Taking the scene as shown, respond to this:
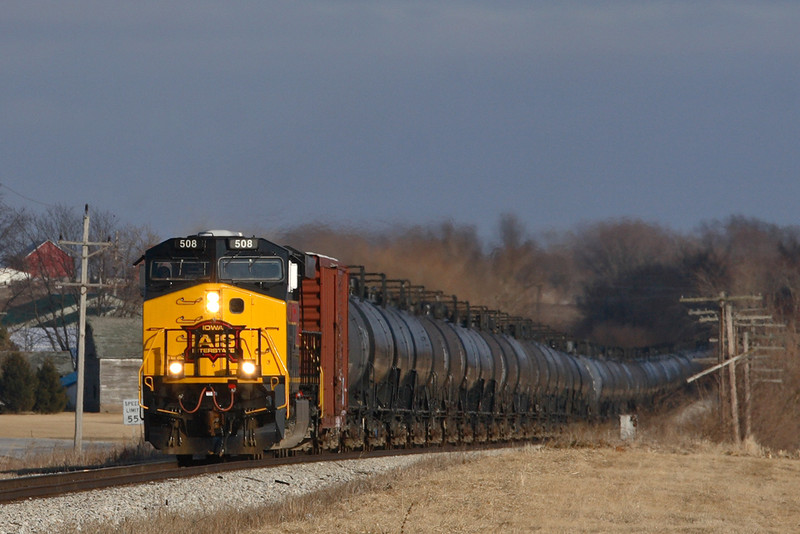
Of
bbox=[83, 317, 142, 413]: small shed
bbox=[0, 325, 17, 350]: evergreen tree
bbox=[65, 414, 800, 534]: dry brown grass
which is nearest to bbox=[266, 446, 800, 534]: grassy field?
bbox=[65, 414, 800, 534]: dry brown grass

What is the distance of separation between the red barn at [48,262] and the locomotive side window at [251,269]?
2964 inches

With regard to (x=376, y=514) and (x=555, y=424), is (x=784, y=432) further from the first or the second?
(x=376, y=514)

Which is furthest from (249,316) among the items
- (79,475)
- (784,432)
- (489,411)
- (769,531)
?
(784,432)

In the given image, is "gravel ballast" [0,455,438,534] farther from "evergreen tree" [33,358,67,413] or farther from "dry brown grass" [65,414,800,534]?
"evergreen tree" [33,358,67,413]

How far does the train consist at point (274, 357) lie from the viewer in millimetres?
17938

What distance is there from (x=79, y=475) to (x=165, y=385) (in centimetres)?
198

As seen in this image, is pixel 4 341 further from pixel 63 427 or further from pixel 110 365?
pixel 63 427

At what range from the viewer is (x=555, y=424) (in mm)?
43875

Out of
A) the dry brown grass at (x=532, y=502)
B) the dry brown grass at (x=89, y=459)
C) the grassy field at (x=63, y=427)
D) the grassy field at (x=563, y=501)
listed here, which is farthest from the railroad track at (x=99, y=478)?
the grassy field at (x=63, y=427)

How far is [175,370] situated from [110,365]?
53383 mm

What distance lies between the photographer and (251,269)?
18625mm

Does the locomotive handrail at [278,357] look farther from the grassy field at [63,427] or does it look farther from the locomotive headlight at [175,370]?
the grassy field at [63,427]

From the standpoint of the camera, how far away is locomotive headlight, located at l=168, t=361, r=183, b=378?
1798 centimetres

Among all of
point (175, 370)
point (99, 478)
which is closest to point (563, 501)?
point (175, 370)
